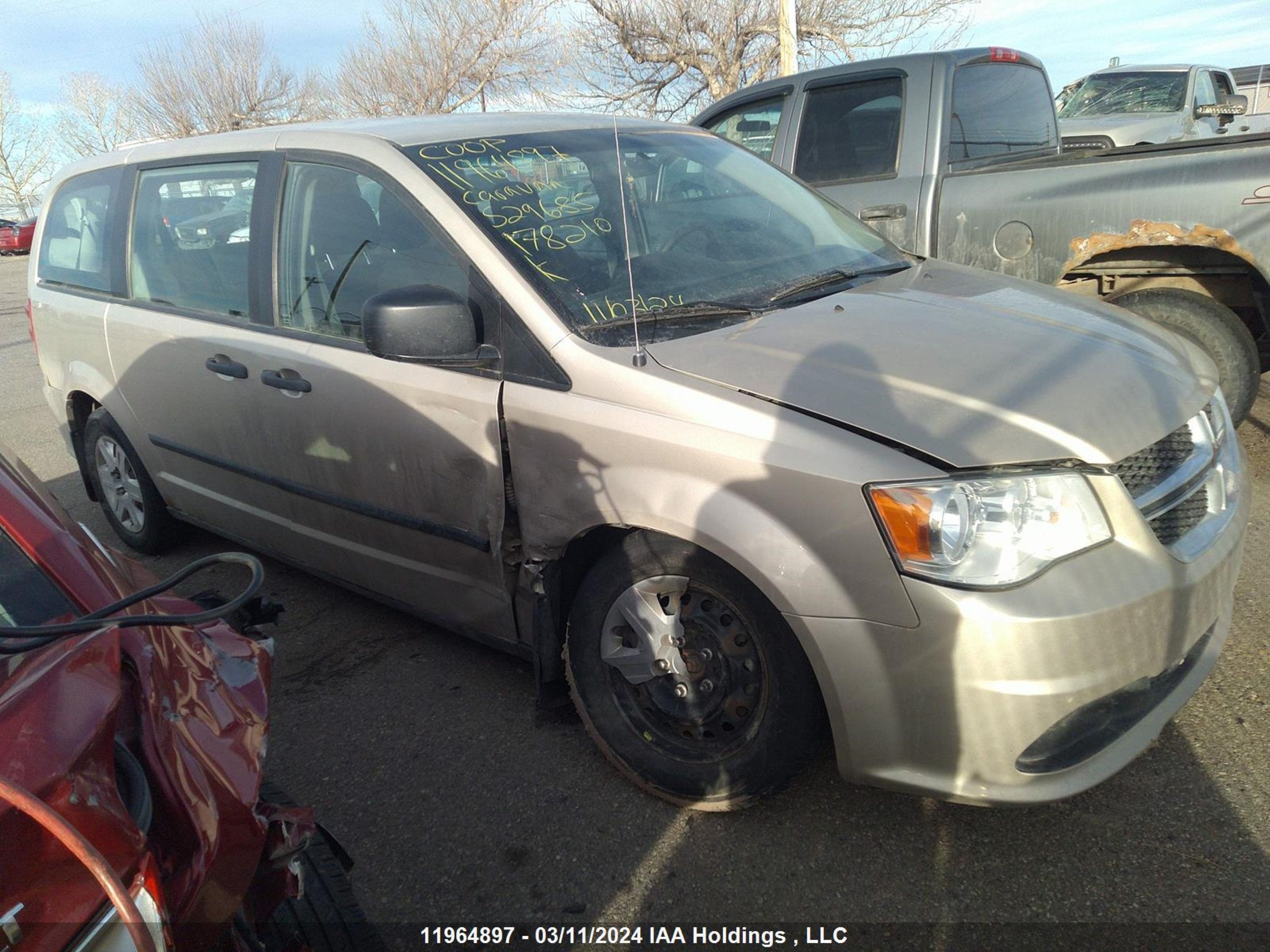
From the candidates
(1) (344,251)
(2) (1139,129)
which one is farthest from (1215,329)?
(2) (1139,129)

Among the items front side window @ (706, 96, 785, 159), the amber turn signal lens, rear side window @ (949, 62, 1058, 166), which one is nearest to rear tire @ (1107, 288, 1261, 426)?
rear side window @ (949, 62, 1058, 166)

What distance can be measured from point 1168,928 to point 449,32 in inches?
1108

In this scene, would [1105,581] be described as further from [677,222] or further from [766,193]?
[766,193]

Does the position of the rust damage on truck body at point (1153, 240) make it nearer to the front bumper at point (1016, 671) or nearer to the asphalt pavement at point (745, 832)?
the asphalt pavement at point (745, 832)

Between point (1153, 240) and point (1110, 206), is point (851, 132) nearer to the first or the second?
point (1110, 206)

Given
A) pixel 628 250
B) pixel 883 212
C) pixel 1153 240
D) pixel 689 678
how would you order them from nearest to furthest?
1. pixel 689 678
2. pixel 628 250
3. pixel 1153 240
4. pixel 883 212

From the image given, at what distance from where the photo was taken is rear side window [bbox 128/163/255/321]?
11.4 feet

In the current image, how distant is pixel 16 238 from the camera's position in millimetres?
30359

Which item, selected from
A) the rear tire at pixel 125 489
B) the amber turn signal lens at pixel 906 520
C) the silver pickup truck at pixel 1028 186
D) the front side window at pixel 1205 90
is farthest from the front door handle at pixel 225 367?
the front side window at pixel 1205 90

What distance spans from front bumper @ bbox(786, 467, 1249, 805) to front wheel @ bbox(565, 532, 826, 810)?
5.0 inches

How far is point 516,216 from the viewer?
281 cm

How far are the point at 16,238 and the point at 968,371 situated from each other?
117ft

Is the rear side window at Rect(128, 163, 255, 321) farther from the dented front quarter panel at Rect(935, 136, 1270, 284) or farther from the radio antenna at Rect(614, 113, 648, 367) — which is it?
the dented front quarter panel at Rect(935, 136, 1270, 284)

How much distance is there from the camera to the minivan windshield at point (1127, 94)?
36.4 ft
